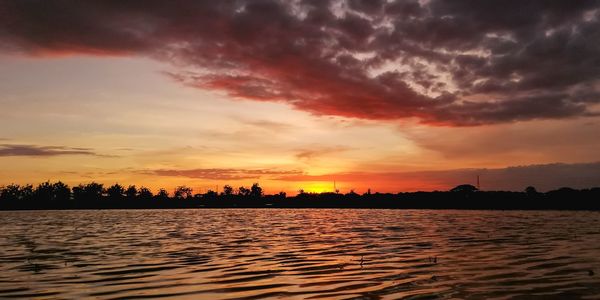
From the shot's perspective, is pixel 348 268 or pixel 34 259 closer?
pixel 348 268

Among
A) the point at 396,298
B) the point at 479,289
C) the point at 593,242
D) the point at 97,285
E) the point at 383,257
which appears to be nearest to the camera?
the point at 396,298

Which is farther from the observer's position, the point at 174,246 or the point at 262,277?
the point at 174,246

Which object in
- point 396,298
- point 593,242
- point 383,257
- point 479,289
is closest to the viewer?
point 396,298

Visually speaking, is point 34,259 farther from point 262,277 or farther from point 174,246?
point 262,277

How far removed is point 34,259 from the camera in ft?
80.9

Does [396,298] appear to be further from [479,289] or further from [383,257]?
[383,257]

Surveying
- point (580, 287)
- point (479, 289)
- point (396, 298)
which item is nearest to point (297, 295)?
point (396, 298)

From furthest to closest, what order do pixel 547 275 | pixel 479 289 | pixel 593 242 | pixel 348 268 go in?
pixel 593 242
pixel 348 268
pixel 547 275
pixel 479 289

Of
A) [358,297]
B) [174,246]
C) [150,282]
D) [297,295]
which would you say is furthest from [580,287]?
[174,246]

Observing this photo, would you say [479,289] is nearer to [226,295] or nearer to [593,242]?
[226,295]

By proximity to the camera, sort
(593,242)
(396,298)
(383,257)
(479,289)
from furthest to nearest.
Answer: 1. (593,242)
2. (383,257)
3. (479,289)
4. (396,298)

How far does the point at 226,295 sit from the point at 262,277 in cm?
352

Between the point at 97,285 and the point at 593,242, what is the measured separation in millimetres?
29980

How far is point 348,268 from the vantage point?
20156 millimetres
